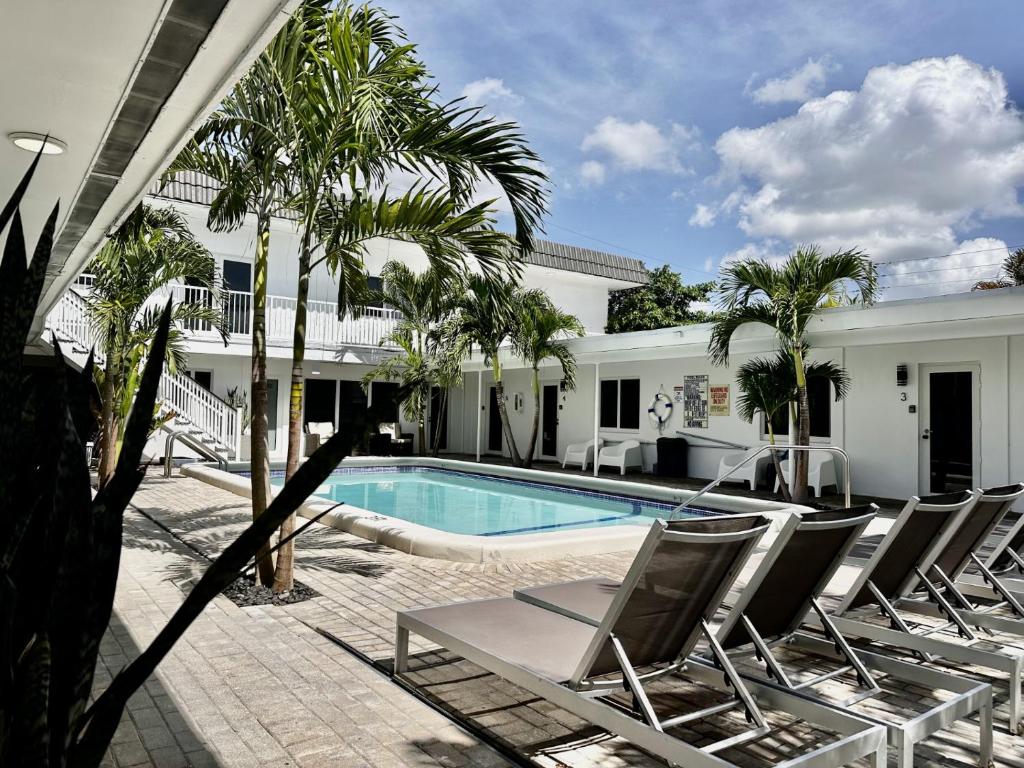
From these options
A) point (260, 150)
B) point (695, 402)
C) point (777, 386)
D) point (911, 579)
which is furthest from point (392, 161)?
point (695, 402)

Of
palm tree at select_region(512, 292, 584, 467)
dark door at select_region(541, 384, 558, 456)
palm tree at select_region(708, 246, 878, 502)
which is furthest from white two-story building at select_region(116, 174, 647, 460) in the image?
palm tree at select_region(708, 246, 878, 502)

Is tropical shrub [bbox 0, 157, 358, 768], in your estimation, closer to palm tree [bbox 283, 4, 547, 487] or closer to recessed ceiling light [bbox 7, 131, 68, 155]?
recessed ceiling light [bbox 7, 131, 68, 155]

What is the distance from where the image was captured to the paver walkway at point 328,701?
9.48 feet

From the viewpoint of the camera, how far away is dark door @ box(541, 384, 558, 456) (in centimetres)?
1878

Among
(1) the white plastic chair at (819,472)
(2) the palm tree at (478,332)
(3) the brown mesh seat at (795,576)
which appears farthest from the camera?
(2) the palm tree at (478,332)

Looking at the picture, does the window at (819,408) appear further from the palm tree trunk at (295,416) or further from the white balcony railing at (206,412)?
the white balcony railing at (206,412)

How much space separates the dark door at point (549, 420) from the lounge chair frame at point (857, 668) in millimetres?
15284

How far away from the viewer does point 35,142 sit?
3783 millimetres

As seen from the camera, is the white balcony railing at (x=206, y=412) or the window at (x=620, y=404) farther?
the window at (x=620, y=404)

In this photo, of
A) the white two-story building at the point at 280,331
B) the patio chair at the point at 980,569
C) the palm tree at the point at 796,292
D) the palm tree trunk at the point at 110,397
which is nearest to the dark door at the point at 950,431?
the palm tree at the point at 796,292

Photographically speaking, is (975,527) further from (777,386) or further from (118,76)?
(777,386)

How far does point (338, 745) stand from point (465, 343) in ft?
43.9

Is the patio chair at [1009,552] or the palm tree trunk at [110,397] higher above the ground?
the palm tree trunk at [110,397]

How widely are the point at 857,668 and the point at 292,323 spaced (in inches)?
645
